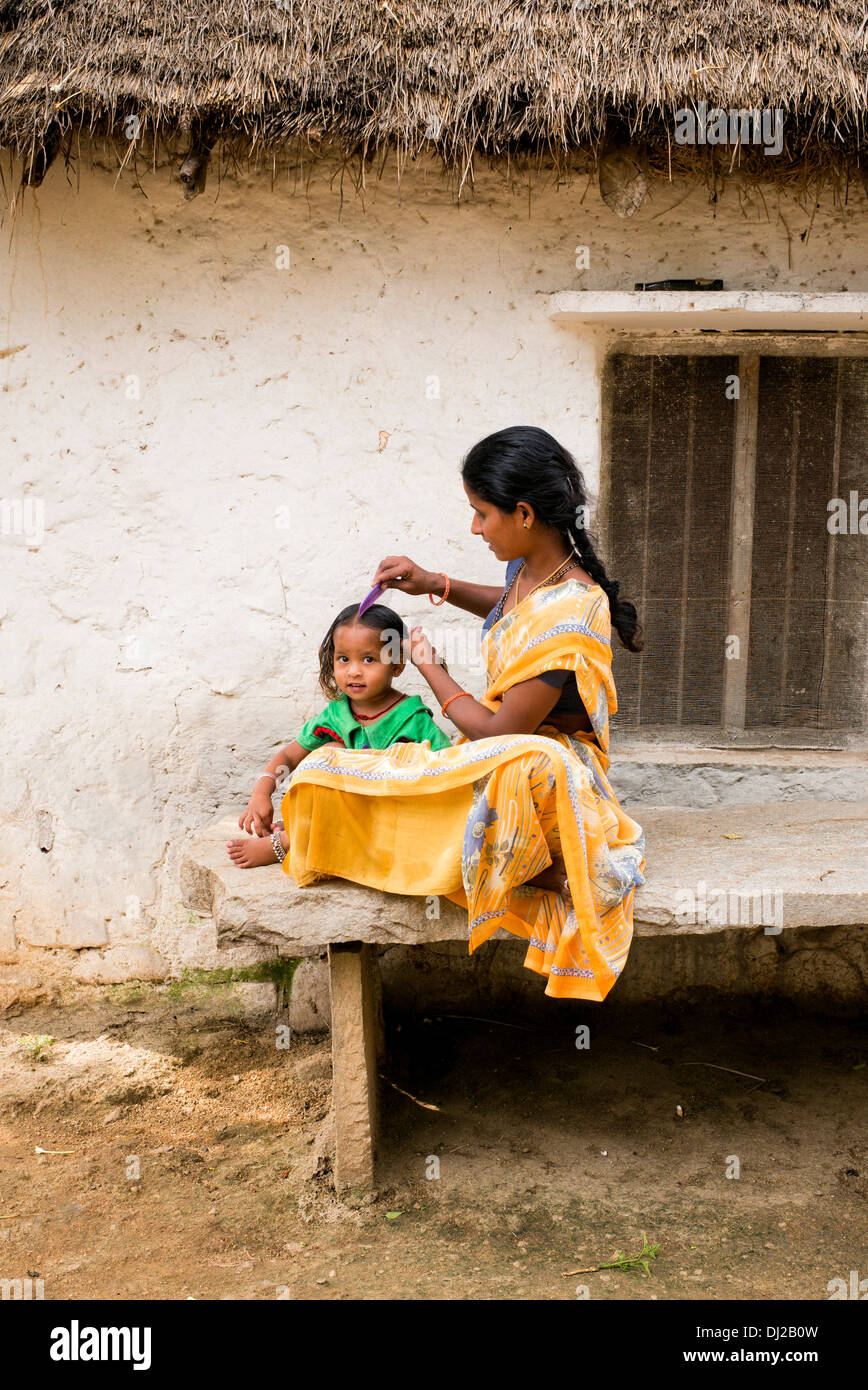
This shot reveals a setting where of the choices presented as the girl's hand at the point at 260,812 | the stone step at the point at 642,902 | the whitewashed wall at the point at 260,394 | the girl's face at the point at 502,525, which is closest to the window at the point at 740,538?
the whitewashed wall at the point at 260,394

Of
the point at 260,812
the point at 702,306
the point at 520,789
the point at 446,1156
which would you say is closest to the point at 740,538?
the point at 702,306

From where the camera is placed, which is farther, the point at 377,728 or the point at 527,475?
the point at 377,728

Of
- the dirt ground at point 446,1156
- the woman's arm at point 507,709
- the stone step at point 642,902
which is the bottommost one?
the dirt ground at point 446,1156

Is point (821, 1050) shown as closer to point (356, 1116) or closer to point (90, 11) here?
point (356, 1116)

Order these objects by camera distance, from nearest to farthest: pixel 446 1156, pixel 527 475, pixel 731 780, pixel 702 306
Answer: pixel 527 475 → pixel 446 1156 → pixel 702 306 → pixel 731 780

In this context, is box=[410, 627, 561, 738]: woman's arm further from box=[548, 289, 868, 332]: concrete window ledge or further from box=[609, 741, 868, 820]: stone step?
box=[548, 289, 868, 332]: concrete window ledge

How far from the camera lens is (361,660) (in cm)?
274

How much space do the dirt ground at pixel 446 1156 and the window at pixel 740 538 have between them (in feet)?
3.58

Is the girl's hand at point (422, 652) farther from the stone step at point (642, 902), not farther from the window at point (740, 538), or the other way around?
the window at point (740, 538)

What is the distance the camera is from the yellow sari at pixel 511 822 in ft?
7.84

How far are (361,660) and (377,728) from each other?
7.5 inches

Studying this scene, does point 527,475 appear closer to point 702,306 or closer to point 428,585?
point 428,585

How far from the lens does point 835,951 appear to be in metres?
3.68

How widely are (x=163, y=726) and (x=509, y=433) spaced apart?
1651 millimetres
